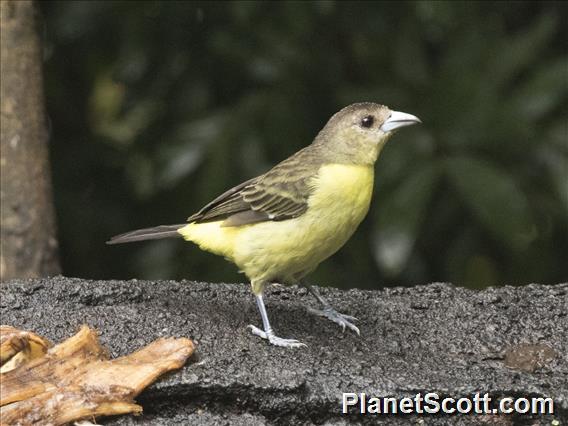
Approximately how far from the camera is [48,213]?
5.22 meters

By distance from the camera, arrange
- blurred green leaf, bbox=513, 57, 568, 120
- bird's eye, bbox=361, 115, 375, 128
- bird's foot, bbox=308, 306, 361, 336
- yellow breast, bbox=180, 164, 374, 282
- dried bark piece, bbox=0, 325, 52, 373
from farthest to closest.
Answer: blurred green leaf, bbox=513, 57, 568, 120
bird's eye, bbox=361, 115, 375, 128
bird's foot, bbox=308, 306, 361, 336
yellow breast, bbox=180, 164, 374, 282
dried bark piece, bbox=0, 325, 52, 373

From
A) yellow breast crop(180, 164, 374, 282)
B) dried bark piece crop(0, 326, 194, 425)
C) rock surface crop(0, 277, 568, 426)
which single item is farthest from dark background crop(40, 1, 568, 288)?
dried bark piece crop(0, 326, 194, 425)

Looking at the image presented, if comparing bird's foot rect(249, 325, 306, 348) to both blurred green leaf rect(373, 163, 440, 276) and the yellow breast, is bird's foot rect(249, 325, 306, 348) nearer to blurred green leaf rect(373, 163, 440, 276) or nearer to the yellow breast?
the yellow breast

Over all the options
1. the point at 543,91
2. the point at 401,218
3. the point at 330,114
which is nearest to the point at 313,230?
the point at 401,218

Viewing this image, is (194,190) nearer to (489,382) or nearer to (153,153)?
(153,153)

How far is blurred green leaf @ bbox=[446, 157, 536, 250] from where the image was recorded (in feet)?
18.1

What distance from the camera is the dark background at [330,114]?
18.7ft

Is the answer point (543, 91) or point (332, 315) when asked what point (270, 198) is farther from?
point (543, 91)

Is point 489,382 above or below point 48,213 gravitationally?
below

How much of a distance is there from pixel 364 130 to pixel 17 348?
166 cm

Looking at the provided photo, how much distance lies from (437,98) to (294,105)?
77 cm

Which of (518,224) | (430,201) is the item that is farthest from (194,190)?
(518,224)

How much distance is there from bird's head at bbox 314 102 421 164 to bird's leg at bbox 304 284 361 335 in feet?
1.92

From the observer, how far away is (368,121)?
4484 millimetres
